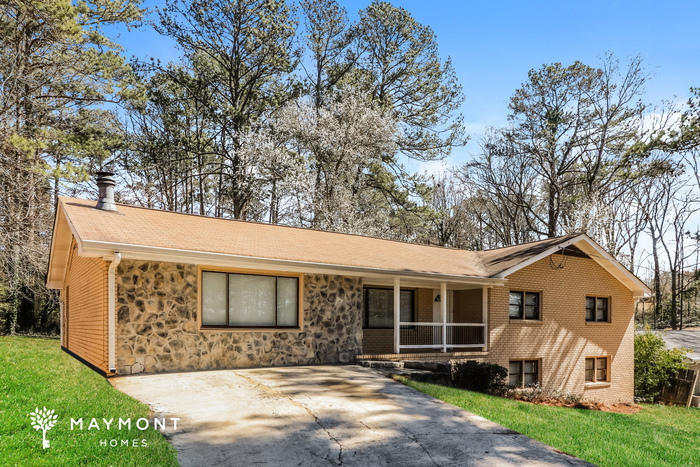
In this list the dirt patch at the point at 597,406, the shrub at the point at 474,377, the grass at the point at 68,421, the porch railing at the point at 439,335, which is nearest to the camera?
the grass at the point at 68,421

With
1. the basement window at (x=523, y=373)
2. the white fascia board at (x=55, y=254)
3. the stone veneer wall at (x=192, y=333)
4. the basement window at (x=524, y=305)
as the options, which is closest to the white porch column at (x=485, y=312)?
the basement window at (x=524, y=305)

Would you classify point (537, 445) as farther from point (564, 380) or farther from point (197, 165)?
point (197, 165)

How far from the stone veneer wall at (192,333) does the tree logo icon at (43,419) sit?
11.7 ft

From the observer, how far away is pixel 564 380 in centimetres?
1725

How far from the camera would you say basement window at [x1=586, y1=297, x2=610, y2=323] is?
18359mm

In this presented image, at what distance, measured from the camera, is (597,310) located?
18516mm

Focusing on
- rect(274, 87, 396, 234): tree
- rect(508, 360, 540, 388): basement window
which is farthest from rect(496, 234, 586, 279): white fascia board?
rect(274, 87, 396, 234): tree

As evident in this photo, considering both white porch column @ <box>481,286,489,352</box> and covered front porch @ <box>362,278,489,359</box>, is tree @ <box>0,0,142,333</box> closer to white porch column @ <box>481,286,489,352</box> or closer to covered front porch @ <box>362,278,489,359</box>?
covered front porch @ <box>362,278,489,359</box>

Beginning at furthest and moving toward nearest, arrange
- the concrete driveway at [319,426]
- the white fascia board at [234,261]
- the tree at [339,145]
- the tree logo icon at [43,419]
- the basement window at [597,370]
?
the tree at [339,145], the basement window at [597,370], the white fascia board at [234,261], the concrete driveway at [319,426], the tree logo icon at [43,419]

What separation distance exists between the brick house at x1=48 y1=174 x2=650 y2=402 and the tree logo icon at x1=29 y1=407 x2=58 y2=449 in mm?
3398

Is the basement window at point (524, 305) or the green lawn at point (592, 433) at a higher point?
the basement window at point (524, 305)

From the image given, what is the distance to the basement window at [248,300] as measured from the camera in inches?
456

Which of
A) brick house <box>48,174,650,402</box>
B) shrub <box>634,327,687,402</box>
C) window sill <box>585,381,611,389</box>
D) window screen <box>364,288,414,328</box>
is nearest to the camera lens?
brick house <box>48,174,650,402</box>

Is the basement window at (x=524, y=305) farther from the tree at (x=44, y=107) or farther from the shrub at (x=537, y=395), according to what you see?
the tree at (x=44, y=107)
